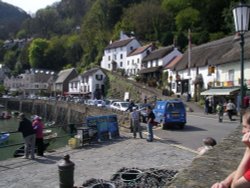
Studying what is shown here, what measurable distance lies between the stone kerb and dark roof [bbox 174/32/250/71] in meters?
34.5

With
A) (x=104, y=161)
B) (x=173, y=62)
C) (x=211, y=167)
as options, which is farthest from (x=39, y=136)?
(x=173, y=62)

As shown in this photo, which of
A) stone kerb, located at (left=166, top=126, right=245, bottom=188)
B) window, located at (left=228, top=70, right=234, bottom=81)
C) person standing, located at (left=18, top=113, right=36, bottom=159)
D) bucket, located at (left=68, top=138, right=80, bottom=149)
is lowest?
bucket, located at (left=68, top=138, right=80, bottom=149)

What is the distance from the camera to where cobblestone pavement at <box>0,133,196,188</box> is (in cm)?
1134

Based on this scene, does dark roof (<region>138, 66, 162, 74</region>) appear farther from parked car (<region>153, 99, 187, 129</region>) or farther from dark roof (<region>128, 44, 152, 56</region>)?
parked car (<region>153, 99, 187, 129</region>)

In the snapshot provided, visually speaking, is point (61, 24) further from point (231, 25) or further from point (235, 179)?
point (235, 179)

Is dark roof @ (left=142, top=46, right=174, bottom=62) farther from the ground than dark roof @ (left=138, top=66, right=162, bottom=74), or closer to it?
farther from the ground

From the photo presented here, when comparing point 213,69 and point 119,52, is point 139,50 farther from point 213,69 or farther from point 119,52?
point 213,69

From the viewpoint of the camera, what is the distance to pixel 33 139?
1441 centimetres

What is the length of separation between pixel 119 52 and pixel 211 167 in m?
81.9

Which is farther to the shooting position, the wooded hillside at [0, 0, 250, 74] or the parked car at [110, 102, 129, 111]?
the wooded hillside at [0, 0, 250, 74]

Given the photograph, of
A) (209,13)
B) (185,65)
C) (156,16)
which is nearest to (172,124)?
(185,65)

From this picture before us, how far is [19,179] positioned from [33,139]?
9.99 feet

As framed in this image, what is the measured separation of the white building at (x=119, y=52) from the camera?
8319 cm

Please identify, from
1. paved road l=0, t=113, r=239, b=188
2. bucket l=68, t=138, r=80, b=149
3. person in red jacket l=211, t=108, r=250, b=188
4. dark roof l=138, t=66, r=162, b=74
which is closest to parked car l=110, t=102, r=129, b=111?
paved road l=0, t=113, r=239, b=188
